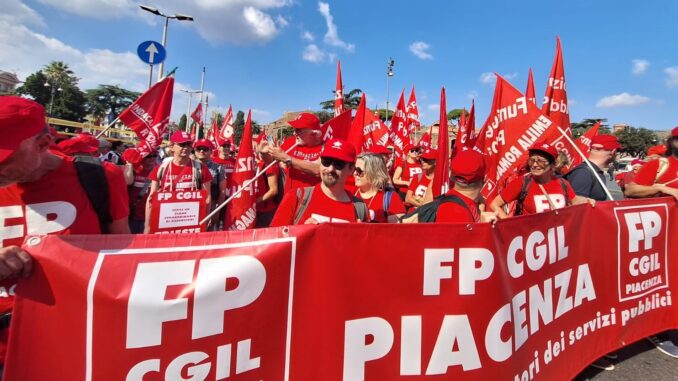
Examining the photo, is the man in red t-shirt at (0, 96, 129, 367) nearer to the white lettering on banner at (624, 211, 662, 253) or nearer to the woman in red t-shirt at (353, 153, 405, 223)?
the woman in red t-shirt at (353, 153, 405, 223)

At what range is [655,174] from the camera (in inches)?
155

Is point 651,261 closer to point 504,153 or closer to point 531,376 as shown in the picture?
point 504,153

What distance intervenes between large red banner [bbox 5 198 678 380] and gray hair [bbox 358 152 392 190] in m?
1.48

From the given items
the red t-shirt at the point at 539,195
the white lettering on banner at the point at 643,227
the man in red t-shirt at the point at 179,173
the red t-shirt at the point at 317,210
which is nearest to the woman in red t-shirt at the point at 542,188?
the red t-shirt at the point at 539,195

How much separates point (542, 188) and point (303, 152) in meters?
2.43

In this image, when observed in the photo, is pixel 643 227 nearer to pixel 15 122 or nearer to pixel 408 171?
pixel 408 171

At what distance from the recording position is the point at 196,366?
5.27 ft

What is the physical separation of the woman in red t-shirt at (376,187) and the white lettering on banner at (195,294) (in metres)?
1.93

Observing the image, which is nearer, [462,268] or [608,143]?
[462,268]

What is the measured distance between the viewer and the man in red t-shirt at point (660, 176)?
12.6ft

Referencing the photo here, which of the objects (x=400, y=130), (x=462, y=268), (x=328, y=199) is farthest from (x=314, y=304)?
(x=400, y=130)

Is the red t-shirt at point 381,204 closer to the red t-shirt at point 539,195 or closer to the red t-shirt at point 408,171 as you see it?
the red t-shirt at point 539,195

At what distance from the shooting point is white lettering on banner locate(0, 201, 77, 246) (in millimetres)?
1602

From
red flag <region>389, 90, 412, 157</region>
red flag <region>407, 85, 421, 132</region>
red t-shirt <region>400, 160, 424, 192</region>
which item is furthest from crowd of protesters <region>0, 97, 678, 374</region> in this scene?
A: red flag <region>407, 85, 421, 132</region>
